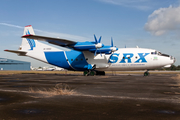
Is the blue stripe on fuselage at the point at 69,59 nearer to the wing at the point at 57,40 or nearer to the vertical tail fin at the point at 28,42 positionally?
the wing at the point at 57,40

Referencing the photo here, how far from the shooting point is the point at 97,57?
108 ft

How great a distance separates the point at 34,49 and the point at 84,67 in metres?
11.6

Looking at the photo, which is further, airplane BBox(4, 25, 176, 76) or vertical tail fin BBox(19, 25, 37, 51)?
vertical tail fin BBox(19, 25, 37, 51)

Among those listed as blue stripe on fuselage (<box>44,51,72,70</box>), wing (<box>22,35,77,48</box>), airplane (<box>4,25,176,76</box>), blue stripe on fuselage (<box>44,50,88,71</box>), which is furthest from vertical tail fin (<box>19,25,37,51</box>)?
wing (<box>22,35,77,48</box>)

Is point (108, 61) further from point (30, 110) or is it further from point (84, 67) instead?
point (30, 110)

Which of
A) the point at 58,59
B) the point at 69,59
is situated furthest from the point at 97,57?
the point at 58,59

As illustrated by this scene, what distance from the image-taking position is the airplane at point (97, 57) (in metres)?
30.6

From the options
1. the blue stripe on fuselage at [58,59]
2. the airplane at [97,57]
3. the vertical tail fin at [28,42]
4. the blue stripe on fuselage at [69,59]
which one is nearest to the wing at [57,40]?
the airplane at [97,57]

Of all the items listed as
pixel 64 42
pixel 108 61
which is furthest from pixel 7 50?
pixel 108 61

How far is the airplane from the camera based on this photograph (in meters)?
30.6

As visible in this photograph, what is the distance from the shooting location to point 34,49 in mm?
36812

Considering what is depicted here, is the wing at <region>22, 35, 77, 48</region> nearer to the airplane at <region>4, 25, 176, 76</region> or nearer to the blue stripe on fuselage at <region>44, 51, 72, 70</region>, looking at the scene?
the airplane at <region>4, 25, 176, 76</region>

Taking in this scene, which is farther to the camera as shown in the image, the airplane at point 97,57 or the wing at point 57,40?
the airplane at point 97,57

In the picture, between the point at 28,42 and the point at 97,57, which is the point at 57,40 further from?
the point at 28,42
